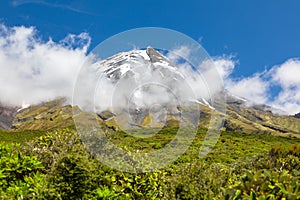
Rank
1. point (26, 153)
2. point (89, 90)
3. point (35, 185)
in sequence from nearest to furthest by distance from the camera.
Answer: point (35, 185), point (89, 90), point (26, 153)

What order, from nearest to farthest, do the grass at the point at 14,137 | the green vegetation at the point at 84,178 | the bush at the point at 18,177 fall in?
the bush at the point at 18,177
the green vegetation at the point at 84,178
the grass at the point at 14,137

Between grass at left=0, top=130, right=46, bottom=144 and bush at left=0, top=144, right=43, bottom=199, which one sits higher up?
grass at left=0, top=130, right=46, bottom=144

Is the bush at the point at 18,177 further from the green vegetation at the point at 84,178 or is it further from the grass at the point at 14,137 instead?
the grass at the point at 14,137

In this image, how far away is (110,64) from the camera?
1361 cm

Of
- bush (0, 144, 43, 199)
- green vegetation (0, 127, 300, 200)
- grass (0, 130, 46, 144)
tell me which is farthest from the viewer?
grass (0, 130, 46, 144)

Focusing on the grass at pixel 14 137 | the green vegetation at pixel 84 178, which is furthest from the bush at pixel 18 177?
the grass at pixel 14 137

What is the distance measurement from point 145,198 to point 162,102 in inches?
138

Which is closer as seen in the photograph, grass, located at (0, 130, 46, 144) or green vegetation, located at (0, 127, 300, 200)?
green vegetation, located at (0, 127, 300, 200)

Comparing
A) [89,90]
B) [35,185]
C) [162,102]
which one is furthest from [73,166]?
[162,102]

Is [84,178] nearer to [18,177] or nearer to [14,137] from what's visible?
[18,177]

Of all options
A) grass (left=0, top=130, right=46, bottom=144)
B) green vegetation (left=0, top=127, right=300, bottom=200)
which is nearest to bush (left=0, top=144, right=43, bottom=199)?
green vegetation (left=0, top=127, right=300, bottom=200)

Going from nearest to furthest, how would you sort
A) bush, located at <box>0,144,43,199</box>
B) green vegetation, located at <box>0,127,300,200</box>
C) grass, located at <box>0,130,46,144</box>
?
bush, located at <box>0,144,43,199</box>
green vegetation, located at <box>0,127,300,200</box>
grass, located at <box>0,130,46,144</box>

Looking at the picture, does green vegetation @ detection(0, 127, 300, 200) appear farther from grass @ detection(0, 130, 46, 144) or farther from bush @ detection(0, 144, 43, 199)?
grass @ detection(0, 130, 46, 144)

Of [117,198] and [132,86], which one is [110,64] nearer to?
[132,86]
